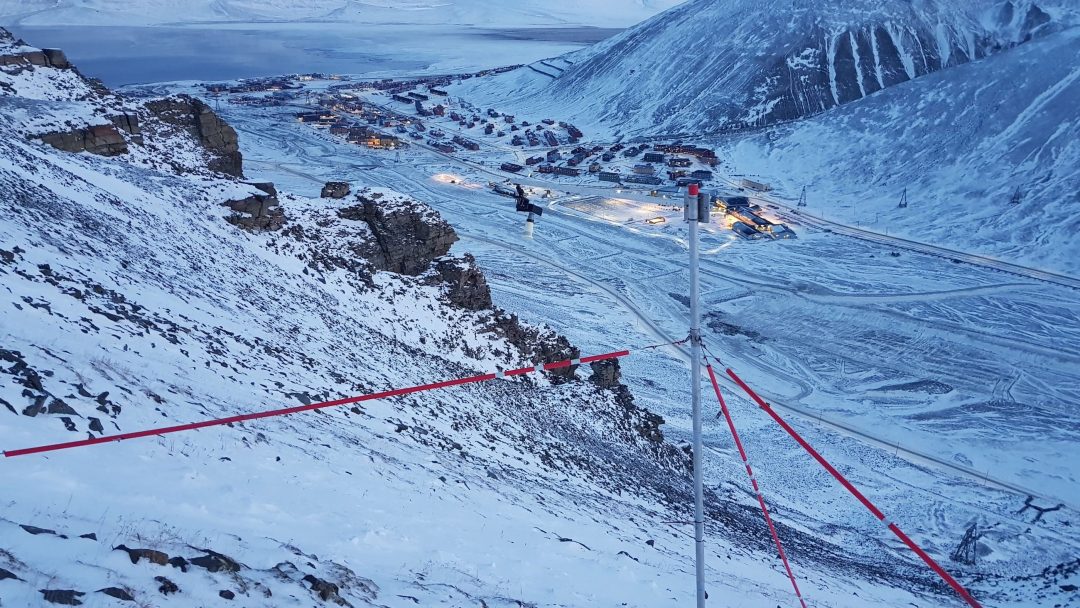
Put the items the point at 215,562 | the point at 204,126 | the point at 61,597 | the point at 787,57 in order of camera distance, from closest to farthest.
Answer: the point at 61,597 < the point at 215,562 < the point at 204,126 < the point at 787,57

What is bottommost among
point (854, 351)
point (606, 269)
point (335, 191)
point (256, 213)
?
point (854, 351)

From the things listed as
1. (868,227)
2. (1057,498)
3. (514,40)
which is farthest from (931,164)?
(514,40)

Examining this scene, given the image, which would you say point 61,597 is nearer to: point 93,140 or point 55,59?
point 93,140

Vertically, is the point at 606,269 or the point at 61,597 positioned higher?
the point at 61,597

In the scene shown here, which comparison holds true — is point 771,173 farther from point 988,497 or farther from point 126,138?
point 126,138

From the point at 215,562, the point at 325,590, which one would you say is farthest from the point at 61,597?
the point at 325,590

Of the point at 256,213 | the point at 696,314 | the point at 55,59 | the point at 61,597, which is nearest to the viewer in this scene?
the point at 61,597

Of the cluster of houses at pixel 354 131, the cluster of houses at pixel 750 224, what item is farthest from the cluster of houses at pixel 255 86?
the cluster of houses at pixel 750 224
